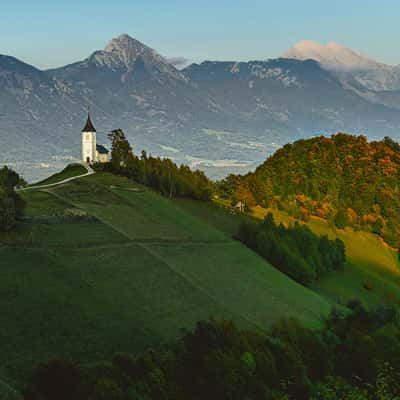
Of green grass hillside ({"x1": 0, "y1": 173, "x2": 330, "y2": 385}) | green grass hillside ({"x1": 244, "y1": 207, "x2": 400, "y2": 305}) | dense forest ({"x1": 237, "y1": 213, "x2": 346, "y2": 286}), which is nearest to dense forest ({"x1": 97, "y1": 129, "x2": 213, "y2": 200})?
green grass hillside ({"x1": 244, "y1": 207, "x2": 400, "y2": 305})

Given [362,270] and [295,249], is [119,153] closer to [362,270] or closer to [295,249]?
[295,249]

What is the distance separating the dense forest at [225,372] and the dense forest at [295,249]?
32.8m

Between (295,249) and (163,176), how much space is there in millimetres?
29074

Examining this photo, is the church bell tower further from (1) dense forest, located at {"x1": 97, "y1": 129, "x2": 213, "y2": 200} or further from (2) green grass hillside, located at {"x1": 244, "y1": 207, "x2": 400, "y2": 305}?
(2) green grass hillside, located at {"x1": 244, "y1": 207, "x2": 400, "y2": 305}

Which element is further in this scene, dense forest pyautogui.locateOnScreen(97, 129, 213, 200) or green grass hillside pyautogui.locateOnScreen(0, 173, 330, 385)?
dense forest pyautogui.locateOnScreen(97, 129, 213, 200)

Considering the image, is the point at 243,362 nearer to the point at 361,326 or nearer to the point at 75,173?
the point at 361,326

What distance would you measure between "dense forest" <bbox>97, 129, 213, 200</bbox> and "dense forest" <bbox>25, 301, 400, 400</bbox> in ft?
202

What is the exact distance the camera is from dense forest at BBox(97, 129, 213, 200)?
99.5m

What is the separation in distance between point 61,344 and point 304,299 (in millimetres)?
29932

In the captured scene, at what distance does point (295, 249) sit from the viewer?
78312mm

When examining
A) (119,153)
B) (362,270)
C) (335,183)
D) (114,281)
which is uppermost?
(119,153)

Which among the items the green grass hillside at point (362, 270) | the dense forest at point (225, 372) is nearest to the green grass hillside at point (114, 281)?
the dense forest at point (225, 372)

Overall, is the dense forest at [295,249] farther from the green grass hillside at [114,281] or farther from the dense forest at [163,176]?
the dense forest at [163,176]

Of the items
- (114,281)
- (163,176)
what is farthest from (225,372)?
(163,176)
